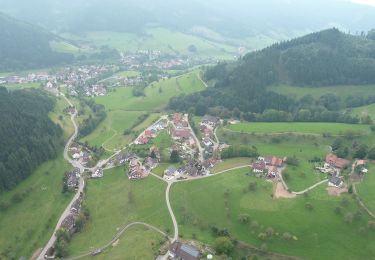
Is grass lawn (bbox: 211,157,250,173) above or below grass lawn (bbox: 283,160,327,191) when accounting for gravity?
below

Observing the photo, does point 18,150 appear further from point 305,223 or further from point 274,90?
point 274,90

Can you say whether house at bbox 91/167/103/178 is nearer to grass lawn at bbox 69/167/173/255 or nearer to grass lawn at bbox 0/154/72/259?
grass lawn at bbox 69/167/173/255

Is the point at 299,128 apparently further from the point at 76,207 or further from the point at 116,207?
the point at 76,207

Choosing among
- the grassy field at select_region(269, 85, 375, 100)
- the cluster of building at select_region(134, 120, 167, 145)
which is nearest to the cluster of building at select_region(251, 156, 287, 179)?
the cluster of building at select_region(134, 120, 167, 145)

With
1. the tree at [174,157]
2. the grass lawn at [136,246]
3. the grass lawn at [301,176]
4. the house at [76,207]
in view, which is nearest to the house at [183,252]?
the grass lawn at [136,246]

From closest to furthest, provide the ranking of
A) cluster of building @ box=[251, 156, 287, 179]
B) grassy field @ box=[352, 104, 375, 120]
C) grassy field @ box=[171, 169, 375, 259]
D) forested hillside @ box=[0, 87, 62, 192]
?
grassy field @ box=[171, 169, 375, 259], cluster of building @ box=[251, 156, 287, 179], forested hillside @ box=[0, 87, 62, 192], grassy field @ box=[352, 104, 375, 120]

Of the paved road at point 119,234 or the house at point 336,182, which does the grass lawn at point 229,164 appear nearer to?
the house at point 336,182
